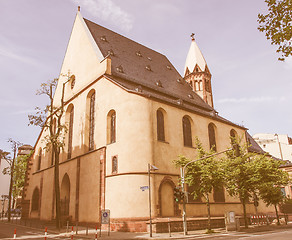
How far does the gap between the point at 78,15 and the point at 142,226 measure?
28798 millimetres

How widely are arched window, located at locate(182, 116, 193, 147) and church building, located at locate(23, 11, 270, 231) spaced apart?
106mm

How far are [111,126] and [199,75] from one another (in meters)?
23.7

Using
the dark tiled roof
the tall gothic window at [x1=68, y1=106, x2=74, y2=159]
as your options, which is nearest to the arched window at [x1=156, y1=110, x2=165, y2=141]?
the dark tiled roof

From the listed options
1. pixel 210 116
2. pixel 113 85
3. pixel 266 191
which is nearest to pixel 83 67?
pixel 113 85

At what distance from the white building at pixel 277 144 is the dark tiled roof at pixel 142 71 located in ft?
115

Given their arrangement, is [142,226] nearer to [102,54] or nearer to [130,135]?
[130,135]

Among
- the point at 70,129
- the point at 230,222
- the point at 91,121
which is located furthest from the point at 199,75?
the point at 230,222

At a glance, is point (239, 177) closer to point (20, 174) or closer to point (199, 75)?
point (199, 75)

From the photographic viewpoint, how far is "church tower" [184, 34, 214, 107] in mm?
44009

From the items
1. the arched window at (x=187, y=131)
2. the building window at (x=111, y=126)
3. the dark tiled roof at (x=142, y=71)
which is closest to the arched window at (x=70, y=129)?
the building window at (x=111, y=126)

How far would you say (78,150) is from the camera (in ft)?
95.8

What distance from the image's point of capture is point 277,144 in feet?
211

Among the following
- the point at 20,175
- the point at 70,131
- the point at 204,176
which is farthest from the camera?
the point at 20,175

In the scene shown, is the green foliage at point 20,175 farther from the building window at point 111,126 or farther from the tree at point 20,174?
the building window at point 111,126
